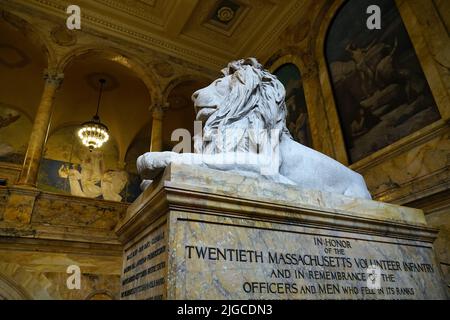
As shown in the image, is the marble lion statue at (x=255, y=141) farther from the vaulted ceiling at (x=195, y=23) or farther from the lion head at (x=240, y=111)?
the vaulted ceiling at (x=195, y=23)

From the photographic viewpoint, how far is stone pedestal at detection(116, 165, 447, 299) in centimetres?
138

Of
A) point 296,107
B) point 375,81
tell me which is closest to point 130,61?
point 296,107

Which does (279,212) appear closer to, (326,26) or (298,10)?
(326,26)

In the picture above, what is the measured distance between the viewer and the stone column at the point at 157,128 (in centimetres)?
805

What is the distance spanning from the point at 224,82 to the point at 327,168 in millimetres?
996

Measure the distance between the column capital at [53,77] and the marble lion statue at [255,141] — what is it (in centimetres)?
644

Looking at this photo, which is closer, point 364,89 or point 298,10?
point 364,89

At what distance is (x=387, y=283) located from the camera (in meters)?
1.85

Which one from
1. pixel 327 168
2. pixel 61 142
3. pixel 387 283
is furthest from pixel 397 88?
pixel 61 142

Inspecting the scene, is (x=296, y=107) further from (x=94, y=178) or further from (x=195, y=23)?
(x=94, y=178)

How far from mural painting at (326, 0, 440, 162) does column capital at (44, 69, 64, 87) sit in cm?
628

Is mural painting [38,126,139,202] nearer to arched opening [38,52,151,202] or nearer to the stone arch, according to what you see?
arched opening [38,52,151,202]
